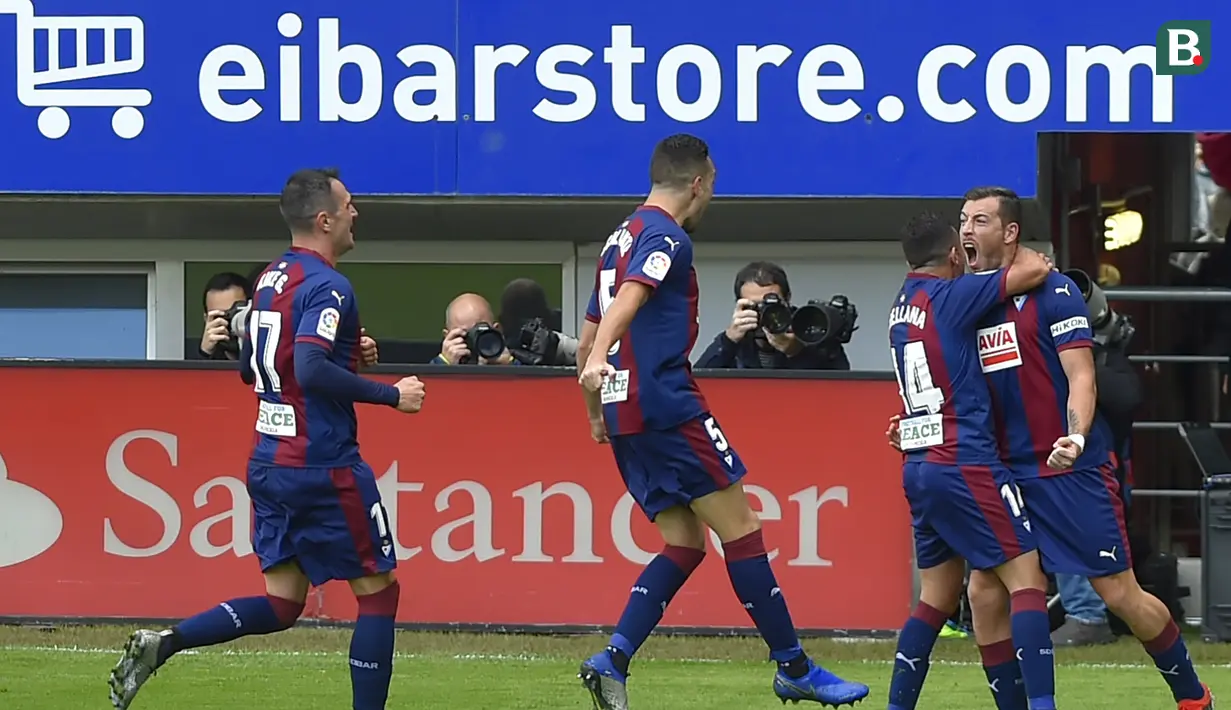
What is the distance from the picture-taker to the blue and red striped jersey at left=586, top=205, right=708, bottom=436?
7.25 m

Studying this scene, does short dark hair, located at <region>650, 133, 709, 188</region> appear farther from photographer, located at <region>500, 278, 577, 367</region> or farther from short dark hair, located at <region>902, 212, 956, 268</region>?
photographer, located at <region>500, 278, 577, 367</region>

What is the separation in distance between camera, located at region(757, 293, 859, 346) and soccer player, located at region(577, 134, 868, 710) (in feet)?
9.63

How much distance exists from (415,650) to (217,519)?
130 cm

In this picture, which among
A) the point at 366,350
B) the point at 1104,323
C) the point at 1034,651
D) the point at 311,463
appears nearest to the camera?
the point at 1034,651

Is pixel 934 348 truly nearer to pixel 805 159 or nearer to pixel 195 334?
pixel 805 159

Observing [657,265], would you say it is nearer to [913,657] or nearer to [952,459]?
[952,459]

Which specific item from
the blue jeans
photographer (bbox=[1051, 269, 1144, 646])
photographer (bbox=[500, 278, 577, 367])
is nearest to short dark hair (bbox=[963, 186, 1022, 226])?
photographer (bbox=[1051, 269, 1144, 646])

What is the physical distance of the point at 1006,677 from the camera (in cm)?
695

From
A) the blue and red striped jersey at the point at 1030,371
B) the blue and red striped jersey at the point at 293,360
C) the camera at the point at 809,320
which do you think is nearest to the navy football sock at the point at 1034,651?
the blue and red striped jersey at the point at 1030,371

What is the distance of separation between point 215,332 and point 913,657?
4896mm

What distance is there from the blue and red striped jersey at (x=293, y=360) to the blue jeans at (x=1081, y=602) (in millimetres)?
4572

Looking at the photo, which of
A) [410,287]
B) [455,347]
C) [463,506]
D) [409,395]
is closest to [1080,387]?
[409,395]

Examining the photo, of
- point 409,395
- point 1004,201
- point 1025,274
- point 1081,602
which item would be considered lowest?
point 1081,602

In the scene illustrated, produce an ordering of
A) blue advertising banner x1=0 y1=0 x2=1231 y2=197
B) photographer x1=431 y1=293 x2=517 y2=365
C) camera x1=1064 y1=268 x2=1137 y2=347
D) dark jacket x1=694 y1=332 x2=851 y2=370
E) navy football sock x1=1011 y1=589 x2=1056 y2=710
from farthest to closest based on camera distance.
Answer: blue advertising banner x1=0 y1=0 x2=1231 y2=197, dark jacket x1=694 y1=332 x2=851 y2=370, photographer x1=431 y1=293 x2=517 y2=365, camera x1=1064 y1=268 x2=1137 y2=347, navy football sock x1=1011 y1=589 x2=1056 y2=710
